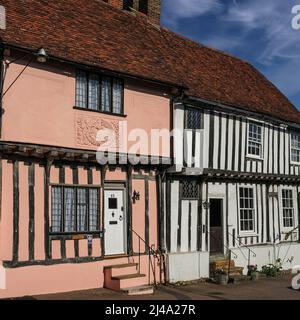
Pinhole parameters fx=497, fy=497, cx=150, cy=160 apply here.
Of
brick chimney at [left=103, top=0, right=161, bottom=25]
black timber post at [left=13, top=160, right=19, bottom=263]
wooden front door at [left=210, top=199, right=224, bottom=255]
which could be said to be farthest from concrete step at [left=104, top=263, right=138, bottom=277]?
brick chimney at [left=103, top=0, right=161, bottom=25]

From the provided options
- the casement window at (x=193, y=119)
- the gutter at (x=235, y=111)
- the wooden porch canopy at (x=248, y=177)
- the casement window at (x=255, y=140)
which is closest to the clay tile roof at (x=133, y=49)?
the gutter at (x=235, y=111)

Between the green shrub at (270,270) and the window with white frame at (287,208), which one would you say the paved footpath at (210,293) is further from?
the window with white frame at (287,208)

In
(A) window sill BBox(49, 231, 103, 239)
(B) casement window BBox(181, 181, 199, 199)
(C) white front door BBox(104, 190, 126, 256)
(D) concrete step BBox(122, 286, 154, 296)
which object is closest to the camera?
(A) window sill BBox(49, 231, 103, 239)

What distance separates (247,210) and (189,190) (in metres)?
3.33

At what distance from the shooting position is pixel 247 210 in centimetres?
1808

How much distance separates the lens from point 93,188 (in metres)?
13.1

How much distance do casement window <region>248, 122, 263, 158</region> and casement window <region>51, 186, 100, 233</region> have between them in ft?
24.9

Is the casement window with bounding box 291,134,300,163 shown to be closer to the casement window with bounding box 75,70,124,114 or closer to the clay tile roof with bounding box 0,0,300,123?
the clay tile roof with bounding box 0,0,300,123

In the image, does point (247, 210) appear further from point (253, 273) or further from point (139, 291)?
point (139, 291)

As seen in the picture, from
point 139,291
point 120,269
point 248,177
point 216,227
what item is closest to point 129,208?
point 120,269

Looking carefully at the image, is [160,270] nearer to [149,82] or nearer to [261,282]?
[261,282]

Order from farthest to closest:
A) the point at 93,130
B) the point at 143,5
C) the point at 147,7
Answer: the point at 143,5
the point at 147,7
the point at 93,130

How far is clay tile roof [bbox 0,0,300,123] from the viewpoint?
43.0ft

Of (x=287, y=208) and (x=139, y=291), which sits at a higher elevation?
(x=287, y=208)
